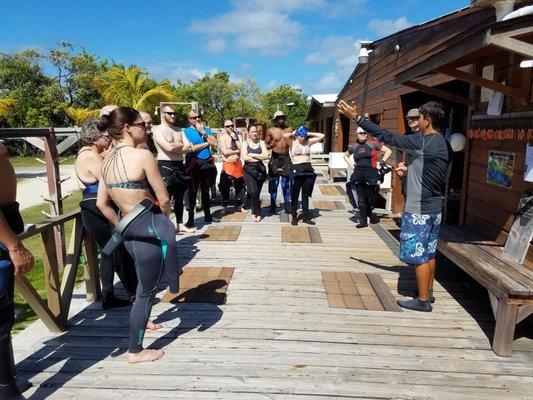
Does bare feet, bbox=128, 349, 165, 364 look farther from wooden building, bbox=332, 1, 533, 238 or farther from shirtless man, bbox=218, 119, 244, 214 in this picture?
shirtless man, bbox=218, 119, 244, 214

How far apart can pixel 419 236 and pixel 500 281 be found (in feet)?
2.32

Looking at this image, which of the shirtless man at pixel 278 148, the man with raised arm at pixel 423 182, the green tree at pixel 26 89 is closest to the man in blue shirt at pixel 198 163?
the shirtless man at pixel 278 148

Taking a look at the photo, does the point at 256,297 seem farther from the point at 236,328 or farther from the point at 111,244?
the point at 111,244

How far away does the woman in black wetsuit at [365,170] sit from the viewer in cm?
655

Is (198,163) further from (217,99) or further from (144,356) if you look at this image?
(217,99)

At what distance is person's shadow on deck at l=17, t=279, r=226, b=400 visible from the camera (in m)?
2.71

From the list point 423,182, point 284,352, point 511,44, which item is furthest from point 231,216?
point 511,44

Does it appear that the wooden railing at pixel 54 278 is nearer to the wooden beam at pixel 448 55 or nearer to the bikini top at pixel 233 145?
the wooden beam at pixel 448 55

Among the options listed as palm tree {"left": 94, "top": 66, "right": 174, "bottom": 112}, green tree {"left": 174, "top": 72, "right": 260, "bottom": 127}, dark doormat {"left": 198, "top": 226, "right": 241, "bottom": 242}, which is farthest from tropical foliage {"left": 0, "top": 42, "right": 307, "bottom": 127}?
dark doormat {"left": 198, "top": 226, "right": 241, "bottom": 242}

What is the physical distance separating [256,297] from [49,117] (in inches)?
1199

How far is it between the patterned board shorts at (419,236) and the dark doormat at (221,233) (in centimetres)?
293

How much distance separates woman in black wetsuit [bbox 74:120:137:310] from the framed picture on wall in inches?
147

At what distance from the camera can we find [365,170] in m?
6.57

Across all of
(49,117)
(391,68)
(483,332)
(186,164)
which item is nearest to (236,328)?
(483,332)
